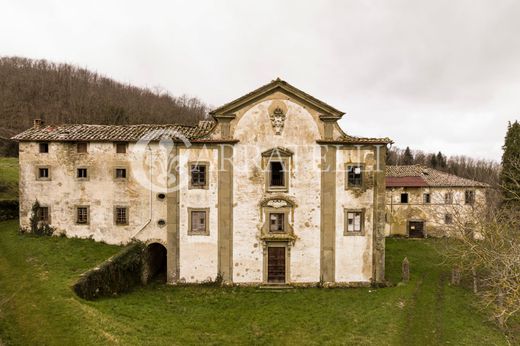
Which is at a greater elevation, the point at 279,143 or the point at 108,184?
the point at 279,143

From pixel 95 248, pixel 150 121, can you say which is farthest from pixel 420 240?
pixel 150 121

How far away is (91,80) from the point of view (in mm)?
104750

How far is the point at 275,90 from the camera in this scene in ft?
63.7

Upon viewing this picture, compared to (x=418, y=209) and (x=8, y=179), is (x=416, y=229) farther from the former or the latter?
(x=8, y=179)

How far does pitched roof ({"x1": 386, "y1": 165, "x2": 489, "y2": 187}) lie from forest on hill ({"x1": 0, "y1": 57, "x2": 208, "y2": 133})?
2307 inches

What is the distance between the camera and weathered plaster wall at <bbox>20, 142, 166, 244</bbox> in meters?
22.2

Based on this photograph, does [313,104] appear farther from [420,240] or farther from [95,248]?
[420,240]

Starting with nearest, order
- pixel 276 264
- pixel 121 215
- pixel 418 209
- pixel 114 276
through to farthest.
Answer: pixel 114 276
pixel 276 264
pixel 121 215
pixel 418 209

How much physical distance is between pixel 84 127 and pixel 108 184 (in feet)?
18.7

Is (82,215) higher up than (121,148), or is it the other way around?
(121,148)

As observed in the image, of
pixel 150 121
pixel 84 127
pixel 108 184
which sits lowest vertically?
pixel 108 184

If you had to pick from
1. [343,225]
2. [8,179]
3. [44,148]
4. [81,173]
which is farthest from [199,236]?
[8,179]

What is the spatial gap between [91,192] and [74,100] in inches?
3029

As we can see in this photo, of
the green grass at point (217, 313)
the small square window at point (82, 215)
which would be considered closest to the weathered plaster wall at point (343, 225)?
the green grass at point (217, 313)
